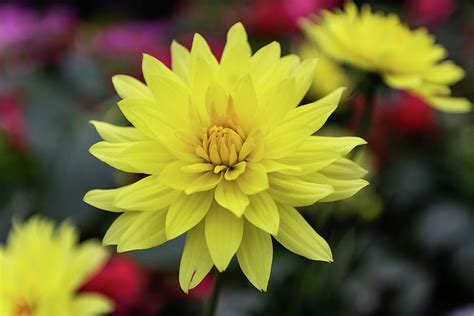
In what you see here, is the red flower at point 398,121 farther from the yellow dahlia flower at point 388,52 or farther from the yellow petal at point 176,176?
the yellow petal at point 176,176

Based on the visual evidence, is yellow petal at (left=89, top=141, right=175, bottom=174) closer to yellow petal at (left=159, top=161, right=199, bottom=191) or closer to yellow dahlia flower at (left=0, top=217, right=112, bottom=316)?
yellow petal at (left=159, top=161, right=199, bottom=191)

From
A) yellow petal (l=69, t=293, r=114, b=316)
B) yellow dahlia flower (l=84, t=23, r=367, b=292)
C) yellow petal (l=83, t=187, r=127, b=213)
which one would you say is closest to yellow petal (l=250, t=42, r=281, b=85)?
yellow dahlia flower (l=84, t=23, r=367, b=292)

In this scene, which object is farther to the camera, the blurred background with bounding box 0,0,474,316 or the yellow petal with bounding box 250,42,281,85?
the blurred background with bounding box 0,0,474,316

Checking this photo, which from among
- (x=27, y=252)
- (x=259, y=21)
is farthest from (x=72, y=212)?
(x=259, y=21)

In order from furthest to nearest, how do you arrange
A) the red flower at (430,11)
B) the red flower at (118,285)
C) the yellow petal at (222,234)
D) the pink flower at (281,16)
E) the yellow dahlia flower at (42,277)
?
the red flower at (430,11), the pink flower at (281,16), the red flower at (118,285), the yellow dahlia flower at (42,277), the yellow petal at (222,234)

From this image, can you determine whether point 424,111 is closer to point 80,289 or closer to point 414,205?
point 414,205

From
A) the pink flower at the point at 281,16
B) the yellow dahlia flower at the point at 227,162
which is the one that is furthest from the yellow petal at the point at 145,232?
the pink flower at the point at 281,16
